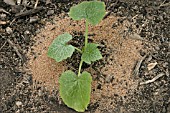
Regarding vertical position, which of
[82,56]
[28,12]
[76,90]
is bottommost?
[76,90]

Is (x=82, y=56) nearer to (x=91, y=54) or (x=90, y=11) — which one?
(x=91, y=54)

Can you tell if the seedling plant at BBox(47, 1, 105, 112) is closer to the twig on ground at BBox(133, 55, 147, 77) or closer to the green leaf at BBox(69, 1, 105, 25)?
the green leaf at BBox(69, 1, 105, 25)

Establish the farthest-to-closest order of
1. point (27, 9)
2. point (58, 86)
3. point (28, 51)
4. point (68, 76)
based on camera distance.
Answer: point (27, 9) → point (28, 51) → point (58, 86) → point (68, 76)

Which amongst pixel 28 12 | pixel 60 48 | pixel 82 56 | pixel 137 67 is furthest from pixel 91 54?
pixel 28 12

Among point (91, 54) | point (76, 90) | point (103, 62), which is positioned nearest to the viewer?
point (76, 90)

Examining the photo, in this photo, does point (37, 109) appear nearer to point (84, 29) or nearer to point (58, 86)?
point (58, 86)

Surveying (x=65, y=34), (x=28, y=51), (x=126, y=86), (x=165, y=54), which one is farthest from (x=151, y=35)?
(x=28, y=51)
